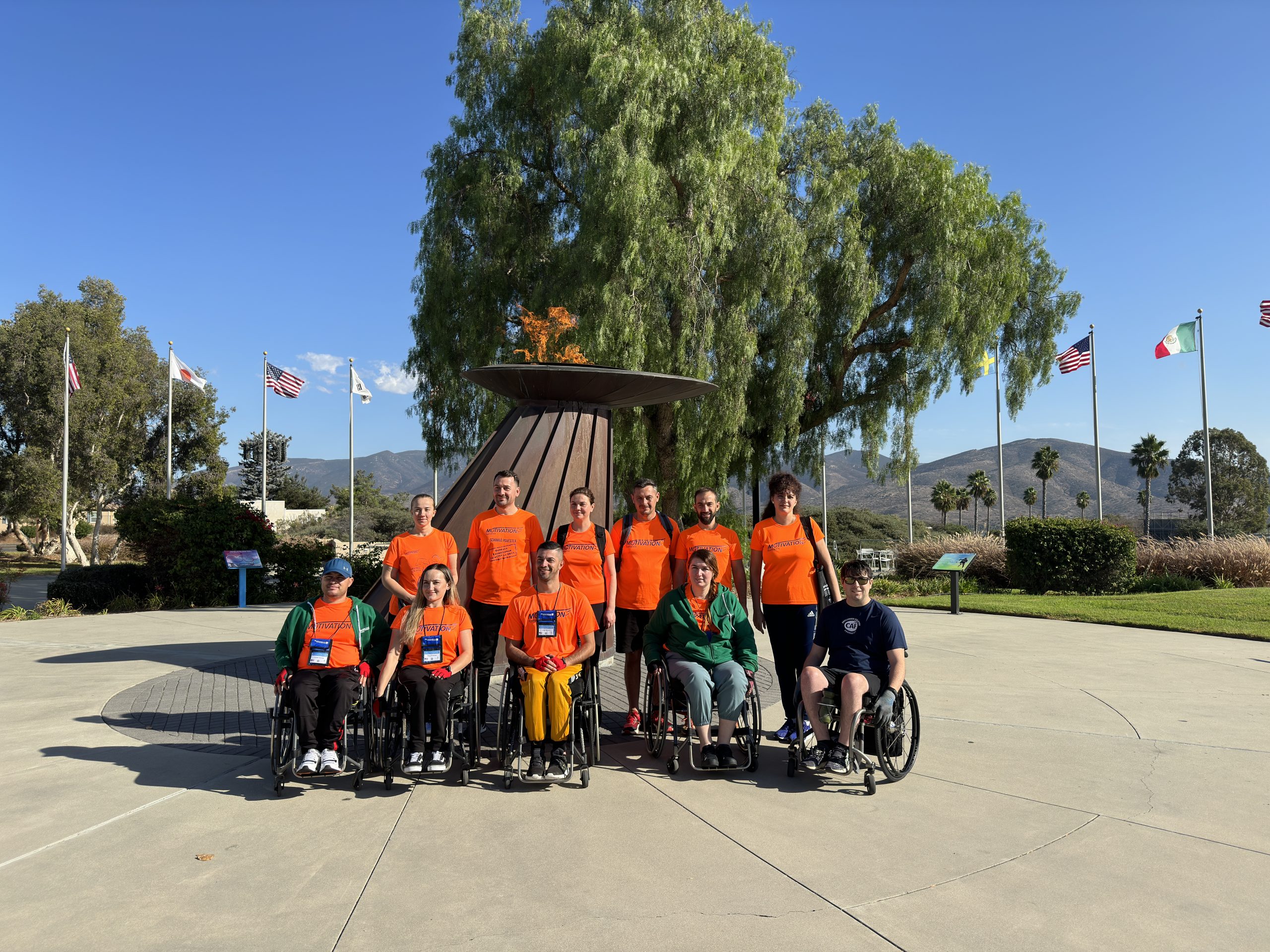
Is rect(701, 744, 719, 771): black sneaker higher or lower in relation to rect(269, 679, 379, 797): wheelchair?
lower

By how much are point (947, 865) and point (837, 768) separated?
0.97m

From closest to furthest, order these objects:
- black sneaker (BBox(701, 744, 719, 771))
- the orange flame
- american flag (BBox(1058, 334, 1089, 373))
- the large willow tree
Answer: black sneaker (BBox(701, 744, 719, 771))
the orange flame
the large willow tree
american flag (BBox(1058, 334, 1089, 373))

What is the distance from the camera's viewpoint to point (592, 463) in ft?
23.7

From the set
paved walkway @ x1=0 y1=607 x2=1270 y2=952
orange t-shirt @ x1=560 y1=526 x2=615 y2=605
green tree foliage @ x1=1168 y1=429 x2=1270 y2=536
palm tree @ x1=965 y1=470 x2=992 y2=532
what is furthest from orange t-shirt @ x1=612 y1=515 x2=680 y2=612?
green tree foliage @ x1=1168 y1=429 x2=1270 y2=536

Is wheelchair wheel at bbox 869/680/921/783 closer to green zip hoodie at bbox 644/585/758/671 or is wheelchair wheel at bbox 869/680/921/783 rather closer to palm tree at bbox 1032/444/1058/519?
green zip hoodie at bbox 644/585/758/671

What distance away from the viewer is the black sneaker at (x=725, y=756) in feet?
13.4

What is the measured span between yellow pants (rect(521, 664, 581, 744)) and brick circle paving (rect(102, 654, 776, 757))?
1.02 m

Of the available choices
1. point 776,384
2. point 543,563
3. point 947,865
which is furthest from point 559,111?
point 947,865

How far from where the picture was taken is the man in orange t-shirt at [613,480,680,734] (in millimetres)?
4883

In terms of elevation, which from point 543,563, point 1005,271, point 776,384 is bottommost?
point 543,563

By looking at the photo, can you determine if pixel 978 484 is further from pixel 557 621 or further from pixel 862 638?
pixel 557 621

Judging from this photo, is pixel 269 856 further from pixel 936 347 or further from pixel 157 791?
pixel 936 347

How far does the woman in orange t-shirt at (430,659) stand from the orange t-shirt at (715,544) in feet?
4.37

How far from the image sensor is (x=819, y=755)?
3998mm
